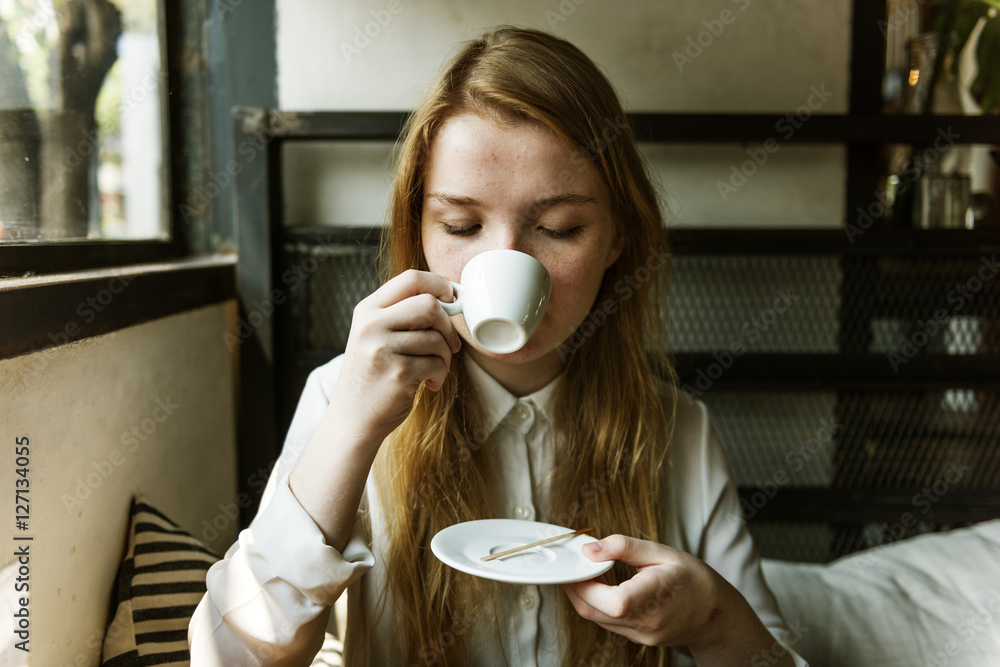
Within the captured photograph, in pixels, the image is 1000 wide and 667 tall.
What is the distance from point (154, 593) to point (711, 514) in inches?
38.7

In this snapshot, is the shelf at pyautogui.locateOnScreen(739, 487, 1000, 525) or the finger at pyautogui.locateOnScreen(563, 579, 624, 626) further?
the shelf at pyautogui.locateOnScreen(739, 487, 1000, 525)

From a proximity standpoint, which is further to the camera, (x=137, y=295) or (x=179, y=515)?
(x=179, y=515)

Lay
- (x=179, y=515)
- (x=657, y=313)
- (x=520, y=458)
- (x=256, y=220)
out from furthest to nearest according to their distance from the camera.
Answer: (x=256, y=220)
(x=179, y=515)
(x=657, y=313)
(x=520, y=458)

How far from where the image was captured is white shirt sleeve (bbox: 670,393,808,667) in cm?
124

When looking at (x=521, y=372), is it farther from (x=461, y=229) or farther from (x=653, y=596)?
(x=653, y=596)

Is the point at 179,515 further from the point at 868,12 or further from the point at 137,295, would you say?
the point at 868,12

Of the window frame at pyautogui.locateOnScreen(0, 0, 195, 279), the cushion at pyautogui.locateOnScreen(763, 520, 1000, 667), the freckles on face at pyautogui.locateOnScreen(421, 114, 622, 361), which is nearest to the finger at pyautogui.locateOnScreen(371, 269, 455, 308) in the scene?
the freckles on face at pyautogui.locateOnScreen(421, 114, 622, 361)

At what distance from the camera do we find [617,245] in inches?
50.0

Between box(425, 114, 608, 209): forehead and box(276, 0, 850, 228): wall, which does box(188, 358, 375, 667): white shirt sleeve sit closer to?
box(425, 114, 608, 209): forehead

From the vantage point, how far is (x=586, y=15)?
1.94 metres

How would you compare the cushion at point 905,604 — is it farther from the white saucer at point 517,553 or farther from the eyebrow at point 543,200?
the eyebrow at point 543,200

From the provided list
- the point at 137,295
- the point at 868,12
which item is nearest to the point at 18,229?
the point at 137,295

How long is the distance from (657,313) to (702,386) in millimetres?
575

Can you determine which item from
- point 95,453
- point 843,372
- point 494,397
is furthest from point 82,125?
point 843,372
